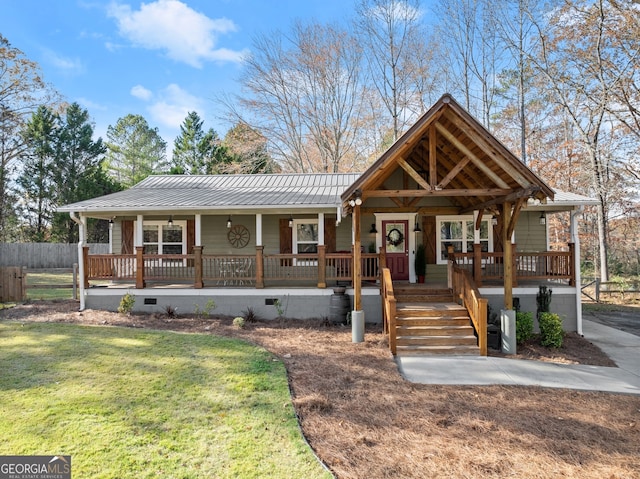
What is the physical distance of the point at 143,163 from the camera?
39.2 meters

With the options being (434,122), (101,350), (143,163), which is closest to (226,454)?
(101,350)

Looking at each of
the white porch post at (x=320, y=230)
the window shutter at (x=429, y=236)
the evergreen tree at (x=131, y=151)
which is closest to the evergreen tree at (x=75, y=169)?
the evergreen tree at (x=131, y=151)

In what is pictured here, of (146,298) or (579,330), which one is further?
(146,298)

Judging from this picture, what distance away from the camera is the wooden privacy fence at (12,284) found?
42.7 ft

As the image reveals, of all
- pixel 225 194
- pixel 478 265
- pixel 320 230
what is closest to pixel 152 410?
pixel 320 230

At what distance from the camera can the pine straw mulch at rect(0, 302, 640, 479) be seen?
12.1 feet

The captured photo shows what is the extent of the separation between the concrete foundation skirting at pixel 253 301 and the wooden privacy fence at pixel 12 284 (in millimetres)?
4563

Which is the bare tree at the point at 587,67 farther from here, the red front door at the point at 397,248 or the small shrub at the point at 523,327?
the small shrub at the point at 523,327

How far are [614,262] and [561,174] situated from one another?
317 inches

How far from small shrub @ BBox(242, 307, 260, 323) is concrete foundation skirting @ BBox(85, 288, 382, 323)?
65 mm

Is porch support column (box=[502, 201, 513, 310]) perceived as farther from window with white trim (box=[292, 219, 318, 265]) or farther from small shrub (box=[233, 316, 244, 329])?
small shrub (box=[233, 316, 244, 329])

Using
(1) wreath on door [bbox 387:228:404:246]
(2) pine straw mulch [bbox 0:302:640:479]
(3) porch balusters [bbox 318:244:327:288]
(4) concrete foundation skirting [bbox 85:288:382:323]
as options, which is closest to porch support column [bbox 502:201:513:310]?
(2) pine straw mulch [bbox 0:302:640:479]

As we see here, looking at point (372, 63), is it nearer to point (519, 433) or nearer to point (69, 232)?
point (519, 433)

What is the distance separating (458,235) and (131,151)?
36962mm
